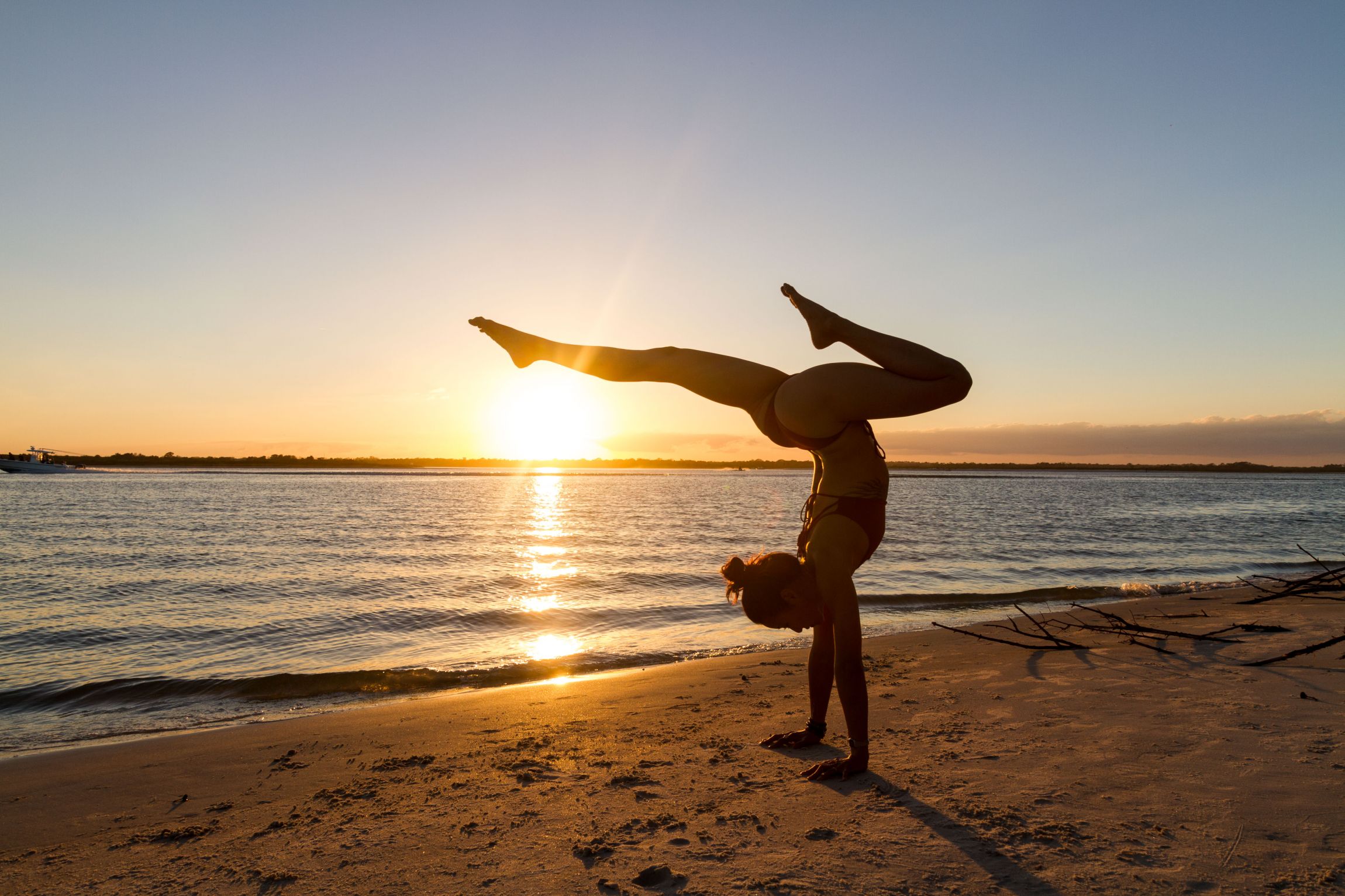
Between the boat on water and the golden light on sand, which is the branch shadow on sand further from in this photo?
the boat on water

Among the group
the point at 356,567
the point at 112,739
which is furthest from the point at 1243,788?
the point at 356,567

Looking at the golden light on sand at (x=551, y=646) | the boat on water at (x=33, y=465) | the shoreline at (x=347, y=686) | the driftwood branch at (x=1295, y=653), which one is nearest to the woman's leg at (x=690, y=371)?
the shoreline at (x=347, y=686)

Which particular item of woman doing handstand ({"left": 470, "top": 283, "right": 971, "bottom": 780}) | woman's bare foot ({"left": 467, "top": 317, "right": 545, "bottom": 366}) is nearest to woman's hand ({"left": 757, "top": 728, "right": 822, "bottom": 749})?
woman doing handstand ({"left": 470, "top": 283, "right": 971, "bottom": 780})

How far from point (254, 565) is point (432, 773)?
16.6 meters

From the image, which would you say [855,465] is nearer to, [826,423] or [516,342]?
[826,423]

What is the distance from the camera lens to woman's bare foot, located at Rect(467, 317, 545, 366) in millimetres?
4570

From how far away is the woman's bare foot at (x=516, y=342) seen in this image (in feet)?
15.0

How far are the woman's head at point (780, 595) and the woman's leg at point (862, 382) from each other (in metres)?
0.82

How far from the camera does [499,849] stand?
3.48 meters

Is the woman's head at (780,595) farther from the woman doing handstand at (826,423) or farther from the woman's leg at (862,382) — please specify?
the woman's leg at (862,382)

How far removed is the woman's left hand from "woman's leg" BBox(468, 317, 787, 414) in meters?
2.06

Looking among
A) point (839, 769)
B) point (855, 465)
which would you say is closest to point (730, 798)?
point (839, 769)

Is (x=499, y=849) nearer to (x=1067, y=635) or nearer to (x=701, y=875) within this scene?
(x=701, y=875)

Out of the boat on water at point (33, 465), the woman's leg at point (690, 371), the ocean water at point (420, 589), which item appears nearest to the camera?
the woman's leg at point (690, 371)
